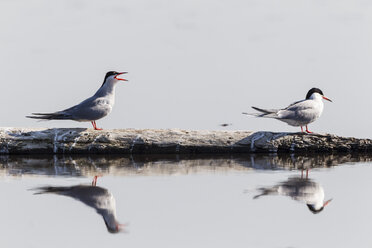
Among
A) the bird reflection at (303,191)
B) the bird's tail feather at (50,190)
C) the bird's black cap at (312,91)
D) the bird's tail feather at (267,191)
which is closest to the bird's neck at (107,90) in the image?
the bird's black cap at (312,91)

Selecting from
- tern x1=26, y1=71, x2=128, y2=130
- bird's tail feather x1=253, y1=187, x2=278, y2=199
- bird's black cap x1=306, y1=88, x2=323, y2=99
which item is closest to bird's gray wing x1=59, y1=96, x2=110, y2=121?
tern x1=26, y1=71, x2=128, y2=130

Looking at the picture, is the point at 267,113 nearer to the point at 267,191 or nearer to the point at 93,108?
the point at 93,108

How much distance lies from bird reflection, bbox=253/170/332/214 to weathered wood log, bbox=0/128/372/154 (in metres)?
3.23

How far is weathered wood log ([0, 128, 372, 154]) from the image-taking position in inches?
433

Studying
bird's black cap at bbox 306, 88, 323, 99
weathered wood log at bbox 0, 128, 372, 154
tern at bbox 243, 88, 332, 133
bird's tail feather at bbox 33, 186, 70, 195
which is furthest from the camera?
bird's black cap at bbox 306, 88, 323, 99

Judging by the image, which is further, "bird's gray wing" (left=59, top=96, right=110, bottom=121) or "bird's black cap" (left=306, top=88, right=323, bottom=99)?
"bird's black cap" (left=306, top=88, right=323, bottom=99)

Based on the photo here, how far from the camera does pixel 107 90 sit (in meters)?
11.4

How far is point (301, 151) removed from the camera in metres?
11.4

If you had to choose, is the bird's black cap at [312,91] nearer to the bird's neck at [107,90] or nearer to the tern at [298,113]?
the tern at [298,113]

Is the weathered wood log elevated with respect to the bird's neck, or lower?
lower

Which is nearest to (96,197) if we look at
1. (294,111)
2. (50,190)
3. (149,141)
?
(50,190)

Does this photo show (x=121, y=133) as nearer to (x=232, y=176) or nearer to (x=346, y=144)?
(x=232, y=176)

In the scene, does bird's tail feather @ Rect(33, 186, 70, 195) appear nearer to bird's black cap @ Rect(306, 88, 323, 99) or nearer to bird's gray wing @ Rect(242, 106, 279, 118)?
bird's gray wing @ Rect(242, 106, 279, 118)

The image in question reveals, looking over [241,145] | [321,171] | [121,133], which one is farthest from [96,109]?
[321,171]
